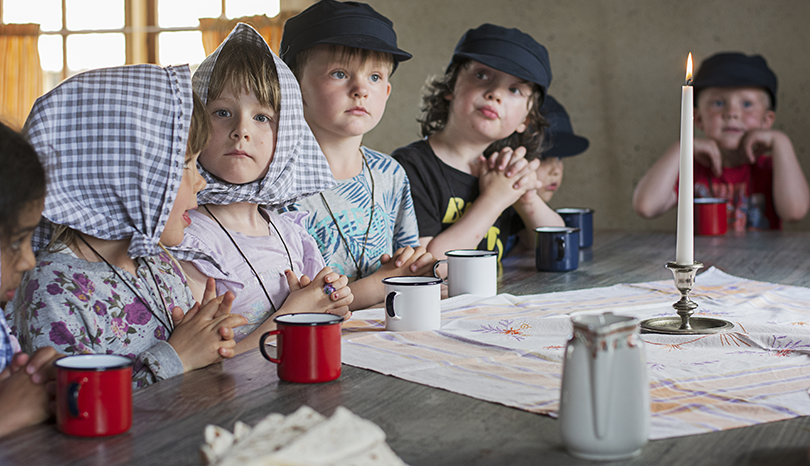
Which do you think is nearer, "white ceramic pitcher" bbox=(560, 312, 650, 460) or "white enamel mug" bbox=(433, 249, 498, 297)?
"white ceramic pitcher" bbox=(560, 312, 650, 460)

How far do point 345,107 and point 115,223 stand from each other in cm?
66

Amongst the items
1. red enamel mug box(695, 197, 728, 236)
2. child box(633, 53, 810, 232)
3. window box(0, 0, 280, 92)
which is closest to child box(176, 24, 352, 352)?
red enamel mug box(695, 197, 728, 236)

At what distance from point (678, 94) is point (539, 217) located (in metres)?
1.71

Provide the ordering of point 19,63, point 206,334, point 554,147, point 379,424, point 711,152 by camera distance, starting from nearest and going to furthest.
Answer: point 379,424 < point 206,334 < point 554,147 < point 711,152 < point 19,63

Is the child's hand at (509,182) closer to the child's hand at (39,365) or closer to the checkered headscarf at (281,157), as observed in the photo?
the checkered headscarf at (281,157)

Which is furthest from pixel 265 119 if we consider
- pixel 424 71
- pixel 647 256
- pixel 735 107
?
pixel 424 71

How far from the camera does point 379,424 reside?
664mm

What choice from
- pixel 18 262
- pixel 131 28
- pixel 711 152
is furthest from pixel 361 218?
pixel 131 28

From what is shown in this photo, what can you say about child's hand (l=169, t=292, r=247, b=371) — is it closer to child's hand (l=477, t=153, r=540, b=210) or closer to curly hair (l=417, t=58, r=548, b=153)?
child's hand (l=477, t=153, r=540, b=210)

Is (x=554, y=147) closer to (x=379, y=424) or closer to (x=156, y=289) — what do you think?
(x=156, y=289)

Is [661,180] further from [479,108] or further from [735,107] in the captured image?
[479,108]

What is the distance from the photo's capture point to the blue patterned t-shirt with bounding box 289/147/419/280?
148cm

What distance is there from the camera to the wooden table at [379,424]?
59 cm

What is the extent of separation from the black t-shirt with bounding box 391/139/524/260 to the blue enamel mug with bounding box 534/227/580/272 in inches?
10.6
